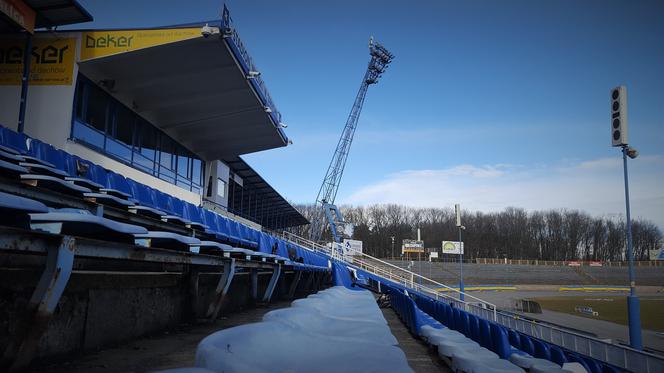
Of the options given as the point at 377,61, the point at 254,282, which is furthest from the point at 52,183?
the point at 377,61

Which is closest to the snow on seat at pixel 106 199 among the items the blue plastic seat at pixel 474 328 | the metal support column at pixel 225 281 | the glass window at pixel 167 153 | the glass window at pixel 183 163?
the metal support column at pixel 225 281

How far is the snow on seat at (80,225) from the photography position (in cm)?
342

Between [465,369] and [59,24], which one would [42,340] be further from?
[59,24]

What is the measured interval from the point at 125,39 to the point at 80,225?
37.1 feet

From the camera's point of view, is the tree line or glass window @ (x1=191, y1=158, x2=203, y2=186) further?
the tree line

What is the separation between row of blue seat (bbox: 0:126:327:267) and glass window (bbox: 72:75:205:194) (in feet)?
10.2

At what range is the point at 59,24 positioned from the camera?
12734mm

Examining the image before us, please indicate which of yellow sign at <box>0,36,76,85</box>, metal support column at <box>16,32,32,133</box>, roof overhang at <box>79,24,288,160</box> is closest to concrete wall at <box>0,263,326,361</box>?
metal support column at <box>16,32,32,133</box>

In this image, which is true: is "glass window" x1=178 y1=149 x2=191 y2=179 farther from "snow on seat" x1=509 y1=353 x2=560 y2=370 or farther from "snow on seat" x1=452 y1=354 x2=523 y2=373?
"snow on seat" x1=509 y1=353 x2=560 y2=370

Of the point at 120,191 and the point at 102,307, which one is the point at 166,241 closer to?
the point at 102,307

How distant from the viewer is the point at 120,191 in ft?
32.5

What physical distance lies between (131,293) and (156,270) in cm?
94

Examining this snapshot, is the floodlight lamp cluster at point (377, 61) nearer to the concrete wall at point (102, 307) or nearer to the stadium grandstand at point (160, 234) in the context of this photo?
the stadium grandstand at point (160, 234)

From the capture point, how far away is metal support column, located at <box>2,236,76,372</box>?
3.29 meters
